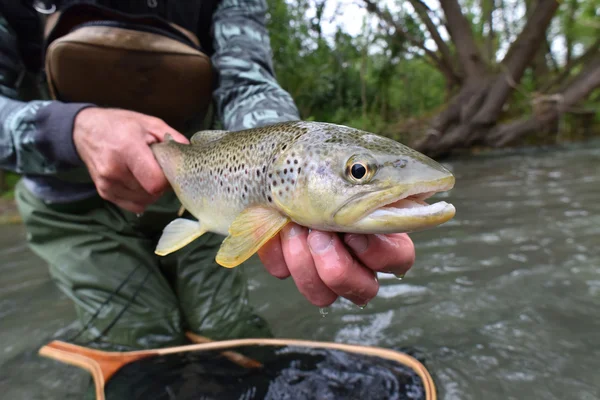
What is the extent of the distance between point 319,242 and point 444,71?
12.6 metres

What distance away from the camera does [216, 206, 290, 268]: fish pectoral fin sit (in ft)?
3.86

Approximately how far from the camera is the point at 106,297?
2295 millimetres

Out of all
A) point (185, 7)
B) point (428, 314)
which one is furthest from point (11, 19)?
point (428, 314)

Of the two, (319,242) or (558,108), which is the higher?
(319,242)

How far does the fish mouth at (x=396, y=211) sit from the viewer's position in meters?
0.97

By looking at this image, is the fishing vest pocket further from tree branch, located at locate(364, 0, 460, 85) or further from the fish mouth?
tree branch, located at locate(364, 0, 460, 85)

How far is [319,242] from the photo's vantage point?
1.15 meters

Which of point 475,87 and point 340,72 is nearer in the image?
point 340,72

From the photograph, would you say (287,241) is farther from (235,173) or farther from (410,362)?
(410,362)

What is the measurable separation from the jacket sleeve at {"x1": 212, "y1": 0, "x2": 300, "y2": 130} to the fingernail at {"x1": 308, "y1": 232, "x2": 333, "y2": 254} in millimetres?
953

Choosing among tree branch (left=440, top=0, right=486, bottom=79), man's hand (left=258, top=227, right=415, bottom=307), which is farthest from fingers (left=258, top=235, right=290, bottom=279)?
tree branch (left=440, top=0, right=486, bottom=79)

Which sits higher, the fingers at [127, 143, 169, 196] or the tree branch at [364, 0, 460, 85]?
the tree branch at [364, 0, 460, 85]

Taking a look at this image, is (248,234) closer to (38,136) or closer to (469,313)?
(38,136)

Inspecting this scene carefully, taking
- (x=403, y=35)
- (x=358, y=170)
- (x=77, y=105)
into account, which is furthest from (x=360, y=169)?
(x=403, y=35)
